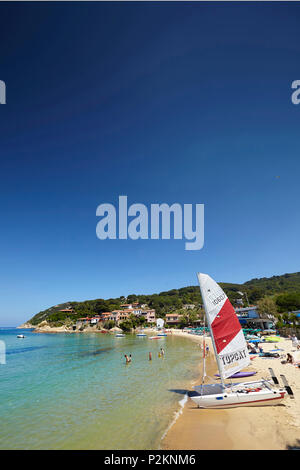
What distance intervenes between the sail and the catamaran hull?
111 centimetres

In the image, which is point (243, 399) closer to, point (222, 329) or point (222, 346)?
point (222, 346)

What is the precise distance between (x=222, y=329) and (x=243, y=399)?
3568 millimetres

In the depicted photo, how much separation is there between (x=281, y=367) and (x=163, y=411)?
13976mm

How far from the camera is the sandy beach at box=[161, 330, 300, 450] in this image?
878cm

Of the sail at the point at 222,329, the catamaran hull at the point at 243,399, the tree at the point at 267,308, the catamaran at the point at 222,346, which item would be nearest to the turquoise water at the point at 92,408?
the catamaran hull at the point at 243,399

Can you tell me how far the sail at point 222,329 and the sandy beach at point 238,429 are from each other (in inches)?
86.2

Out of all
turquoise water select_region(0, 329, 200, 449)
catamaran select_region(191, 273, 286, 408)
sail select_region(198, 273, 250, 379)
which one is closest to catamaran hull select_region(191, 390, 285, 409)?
catamaran select_region(191, 273, 286, 408)

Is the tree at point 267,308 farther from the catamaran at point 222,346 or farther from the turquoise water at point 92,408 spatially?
the catamaran at point 222,346

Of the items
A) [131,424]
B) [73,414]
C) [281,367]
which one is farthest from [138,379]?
[281,367]

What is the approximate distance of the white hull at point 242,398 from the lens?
1210cm
